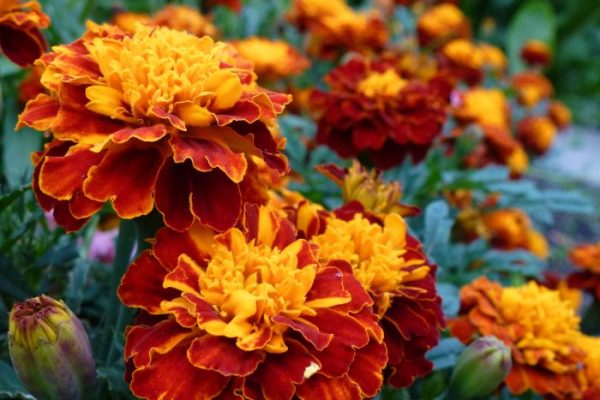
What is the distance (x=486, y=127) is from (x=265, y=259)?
1184 millimetres

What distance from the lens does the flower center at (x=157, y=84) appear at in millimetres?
623

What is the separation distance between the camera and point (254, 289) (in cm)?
60

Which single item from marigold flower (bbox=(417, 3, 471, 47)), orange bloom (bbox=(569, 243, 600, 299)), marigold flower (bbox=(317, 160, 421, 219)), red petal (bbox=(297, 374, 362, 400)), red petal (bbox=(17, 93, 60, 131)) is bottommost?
marigold flower (bbox=(417, 3, 471, 47))

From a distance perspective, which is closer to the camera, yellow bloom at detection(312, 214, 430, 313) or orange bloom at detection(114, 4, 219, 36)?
yellow bloom at detection(312, 214, 430, 313)

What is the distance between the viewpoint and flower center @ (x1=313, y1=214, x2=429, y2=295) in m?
0.70

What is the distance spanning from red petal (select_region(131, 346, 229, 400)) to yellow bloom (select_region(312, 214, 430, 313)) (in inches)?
6.8

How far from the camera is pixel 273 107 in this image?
0.67m

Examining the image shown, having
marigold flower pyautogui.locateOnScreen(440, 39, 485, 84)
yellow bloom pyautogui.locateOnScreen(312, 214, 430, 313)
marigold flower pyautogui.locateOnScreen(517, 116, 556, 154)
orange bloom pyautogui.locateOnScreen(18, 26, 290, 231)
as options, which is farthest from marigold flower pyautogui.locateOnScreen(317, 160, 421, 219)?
marigold flower pyautogui.locateOnScreen(517, 116, 556, 154)

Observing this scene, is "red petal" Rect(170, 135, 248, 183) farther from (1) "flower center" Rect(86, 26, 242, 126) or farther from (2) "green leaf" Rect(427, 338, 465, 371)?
(2) "green leaf" Rect(427, 338, 465, 371)

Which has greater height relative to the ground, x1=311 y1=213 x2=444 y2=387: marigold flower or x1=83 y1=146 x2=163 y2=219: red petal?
x1=83 y1=146 x2=163 y2=219: red petal

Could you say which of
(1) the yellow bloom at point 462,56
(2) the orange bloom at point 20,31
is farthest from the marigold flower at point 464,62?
(2) the orange bloom at point 20,31

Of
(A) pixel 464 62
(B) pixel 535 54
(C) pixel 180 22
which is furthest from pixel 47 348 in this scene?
(B) pixel 535 54

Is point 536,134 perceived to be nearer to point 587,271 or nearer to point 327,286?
point 587,271

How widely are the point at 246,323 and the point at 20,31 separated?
1.54 ft
